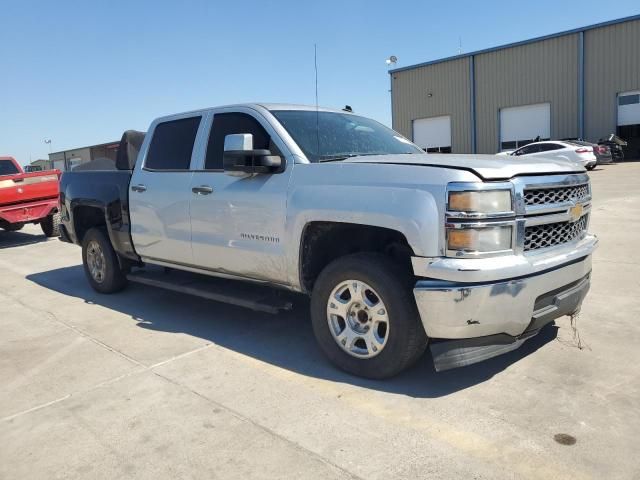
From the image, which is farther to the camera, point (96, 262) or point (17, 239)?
point (17, 239)

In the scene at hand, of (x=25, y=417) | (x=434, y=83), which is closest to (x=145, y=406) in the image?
(x=25, y=417)

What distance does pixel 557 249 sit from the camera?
11.9 ft

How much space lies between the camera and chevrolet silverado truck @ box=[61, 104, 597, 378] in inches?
128

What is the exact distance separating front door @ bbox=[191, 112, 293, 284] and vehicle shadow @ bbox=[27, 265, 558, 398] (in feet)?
1.95

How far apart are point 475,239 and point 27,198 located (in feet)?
35.9

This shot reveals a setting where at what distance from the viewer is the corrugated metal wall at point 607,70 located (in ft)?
83.4

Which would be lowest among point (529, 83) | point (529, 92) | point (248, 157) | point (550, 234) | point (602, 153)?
point (550, 234)

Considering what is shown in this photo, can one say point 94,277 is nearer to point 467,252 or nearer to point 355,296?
point 355,296

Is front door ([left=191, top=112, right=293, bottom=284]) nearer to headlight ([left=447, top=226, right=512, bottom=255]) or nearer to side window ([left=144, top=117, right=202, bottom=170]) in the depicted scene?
side window ([left=144, top=117, right=202, bottom=170])

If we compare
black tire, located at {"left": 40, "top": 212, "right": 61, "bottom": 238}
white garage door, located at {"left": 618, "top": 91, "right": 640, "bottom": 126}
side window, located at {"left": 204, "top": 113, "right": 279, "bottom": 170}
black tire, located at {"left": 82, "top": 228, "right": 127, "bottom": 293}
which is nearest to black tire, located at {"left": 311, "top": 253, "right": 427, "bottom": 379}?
side window, located at {"left": 204, "top": 113, "right": 279, "bottom": 170}

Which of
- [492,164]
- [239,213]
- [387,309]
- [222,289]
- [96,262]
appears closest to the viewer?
[492,164]

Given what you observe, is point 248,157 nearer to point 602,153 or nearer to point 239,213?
point 239,213

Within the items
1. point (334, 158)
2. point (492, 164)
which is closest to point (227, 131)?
point (334, 158)

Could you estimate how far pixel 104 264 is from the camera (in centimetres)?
646
